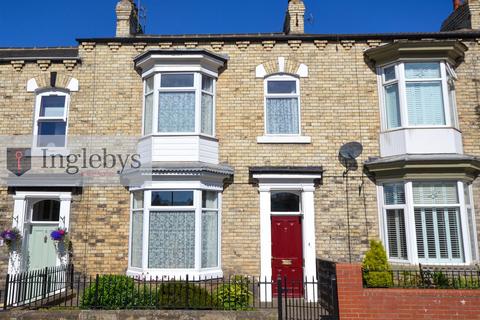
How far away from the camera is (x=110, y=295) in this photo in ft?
28.6

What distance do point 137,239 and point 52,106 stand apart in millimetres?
4810

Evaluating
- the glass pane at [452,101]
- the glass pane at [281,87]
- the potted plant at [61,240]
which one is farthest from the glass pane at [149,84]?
the glass pane at [452,101]

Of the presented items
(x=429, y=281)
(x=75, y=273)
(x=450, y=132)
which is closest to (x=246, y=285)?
(x=429, y=281)

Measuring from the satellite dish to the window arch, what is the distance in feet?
4.35

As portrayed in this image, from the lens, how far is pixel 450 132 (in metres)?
10.7

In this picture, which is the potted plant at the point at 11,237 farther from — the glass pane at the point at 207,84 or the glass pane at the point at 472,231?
the glass pane at the point at 472,231

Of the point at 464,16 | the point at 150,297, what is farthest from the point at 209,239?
the point at 464,16

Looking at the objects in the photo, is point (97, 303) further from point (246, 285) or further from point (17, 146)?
point (17, 146)

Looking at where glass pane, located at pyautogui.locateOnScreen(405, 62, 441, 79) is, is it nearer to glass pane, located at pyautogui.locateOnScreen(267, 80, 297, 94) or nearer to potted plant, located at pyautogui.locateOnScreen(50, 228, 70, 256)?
glass pane, located at pyautogui.locateOnScreen(267, 80, 297, 94)

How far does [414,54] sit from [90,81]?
363 inches

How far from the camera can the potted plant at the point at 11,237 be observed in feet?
35.0

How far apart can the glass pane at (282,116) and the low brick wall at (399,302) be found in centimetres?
466

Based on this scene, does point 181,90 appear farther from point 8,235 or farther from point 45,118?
point 8,235

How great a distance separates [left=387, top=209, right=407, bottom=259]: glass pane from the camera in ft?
34.2
